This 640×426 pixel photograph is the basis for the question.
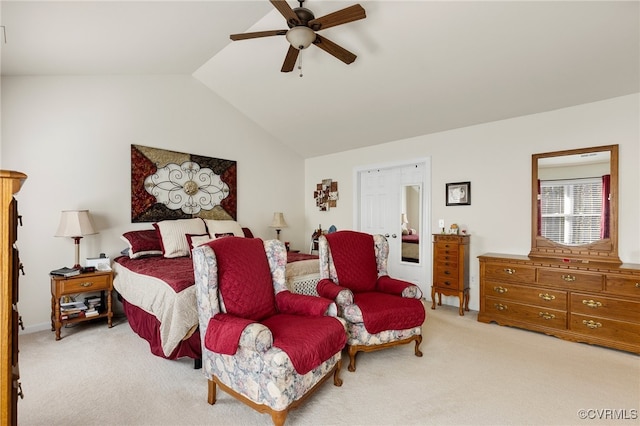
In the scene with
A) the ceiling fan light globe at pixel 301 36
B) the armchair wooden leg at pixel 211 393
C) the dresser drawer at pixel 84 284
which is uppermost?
the ceiling fan light globe at pixel 301 36

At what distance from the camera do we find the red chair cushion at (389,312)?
98.5 inches

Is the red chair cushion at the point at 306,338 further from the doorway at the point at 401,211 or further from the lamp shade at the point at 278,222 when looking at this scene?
the lamp shade at the point at 278,222

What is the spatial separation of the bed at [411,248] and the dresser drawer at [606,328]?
2091 mm

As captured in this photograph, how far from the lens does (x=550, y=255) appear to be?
Answer: 11.5ft

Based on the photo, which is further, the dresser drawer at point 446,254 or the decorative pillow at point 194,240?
the dresser drawer at point 446,254

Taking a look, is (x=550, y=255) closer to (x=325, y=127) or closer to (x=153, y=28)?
(x=325, y=127)

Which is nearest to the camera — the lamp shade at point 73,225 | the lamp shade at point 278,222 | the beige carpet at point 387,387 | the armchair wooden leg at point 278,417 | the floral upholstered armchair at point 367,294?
the armchair wooden leg at point 278,417

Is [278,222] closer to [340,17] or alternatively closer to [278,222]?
[278,222]

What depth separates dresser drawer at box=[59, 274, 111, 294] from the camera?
3.09 metres

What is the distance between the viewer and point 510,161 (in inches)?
152

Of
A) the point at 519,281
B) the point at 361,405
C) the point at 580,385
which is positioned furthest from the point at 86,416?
the point at 519,281

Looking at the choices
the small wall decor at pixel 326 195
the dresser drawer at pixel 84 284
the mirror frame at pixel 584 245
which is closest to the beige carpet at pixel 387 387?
the dresser drawer at pixel 84 284

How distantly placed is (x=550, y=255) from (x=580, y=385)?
5.35 ft

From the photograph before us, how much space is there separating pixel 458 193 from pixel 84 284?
4.62 metres
